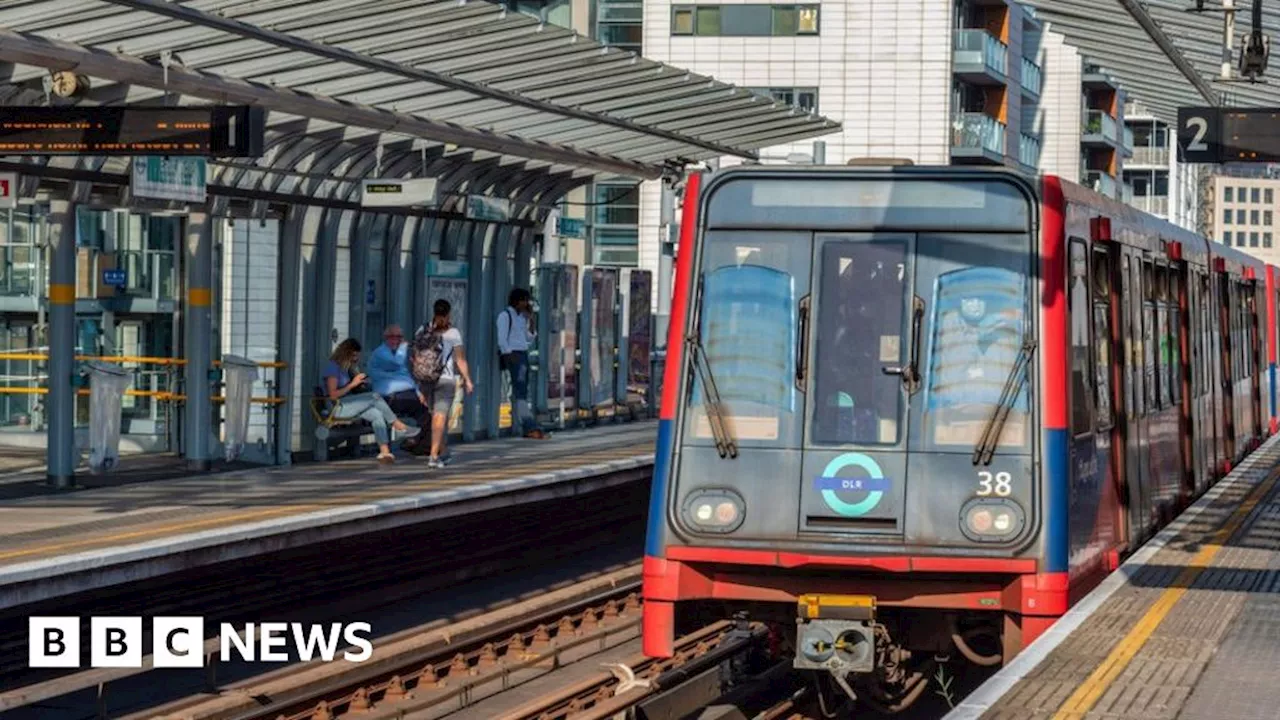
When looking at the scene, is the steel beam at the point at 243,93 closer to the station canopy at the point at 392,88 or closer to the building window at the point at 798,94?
Answer: the station canopy at the point at 392,88

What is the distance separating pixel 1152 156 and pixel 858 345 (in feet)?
302

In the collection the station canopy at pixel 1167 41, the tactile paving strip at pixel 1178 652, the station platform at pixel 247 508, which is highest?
the station canopy at pixel 1167 41

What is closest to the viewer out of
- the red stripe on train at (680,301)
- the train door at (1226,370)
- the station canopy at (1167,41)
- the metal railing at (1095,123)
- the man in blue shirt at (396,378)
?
the red stripe on train at (680,301)

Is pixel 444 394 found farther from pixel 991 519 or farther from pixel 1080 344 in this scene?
pixel 991 519

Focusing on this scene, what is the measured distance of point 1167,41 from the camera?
114 ft

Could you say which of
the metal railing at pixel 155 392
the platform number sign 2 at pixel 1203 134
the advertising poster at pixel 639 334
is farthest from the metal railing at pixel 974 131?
the metal railing at pixel 155 392

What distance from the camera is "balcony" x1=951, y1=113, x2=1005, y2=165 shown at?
186 feet

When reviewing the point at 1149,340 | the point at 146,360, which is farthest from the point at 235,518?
the point at 1149,340

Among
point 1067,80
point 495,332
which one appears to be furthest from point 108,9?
point 1067,80

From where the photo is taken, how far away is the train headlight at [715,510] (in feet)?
40.9

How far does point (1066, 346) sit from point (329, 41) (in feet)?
23.4

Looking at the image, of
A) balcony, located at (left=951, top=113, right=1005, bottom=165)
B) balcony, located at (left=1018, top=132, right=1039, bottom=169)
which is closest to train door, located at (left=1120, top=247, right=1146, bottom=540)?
Result: balcony, located at (left=951, top=113, right=1005, bottom=165)

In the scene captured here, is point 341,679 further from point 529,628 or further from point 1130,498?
point 1130,498

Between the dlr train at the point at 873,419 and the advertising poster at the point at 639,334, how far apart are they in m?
16.6
